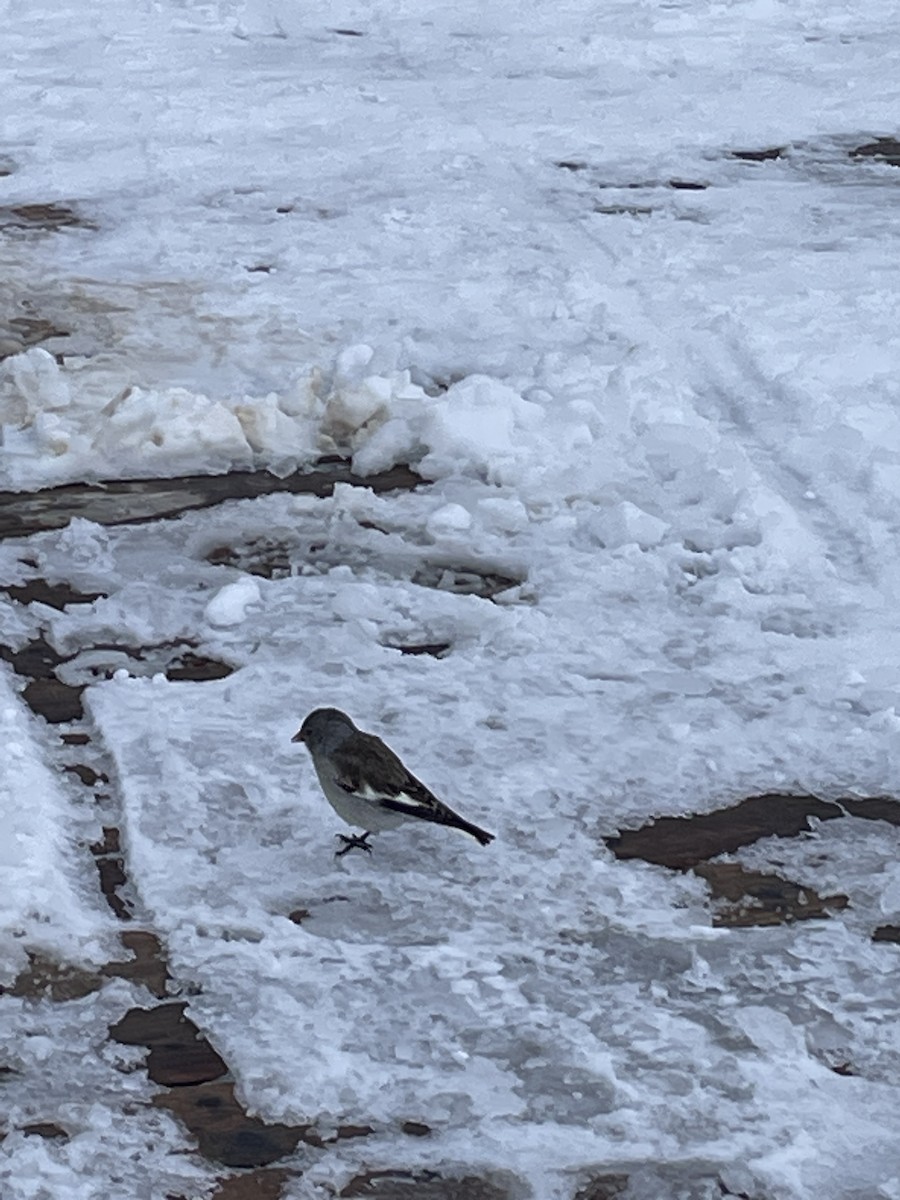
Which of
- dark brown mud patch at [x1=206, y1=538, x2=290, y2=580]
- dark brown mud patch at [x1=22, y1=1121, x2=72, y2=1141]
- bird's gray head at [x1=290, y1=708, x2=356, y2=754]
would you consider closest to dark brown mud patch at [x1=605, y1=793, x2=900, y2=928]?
bird's gray head at [x1=290, y1=708, x2=356, y2=754]

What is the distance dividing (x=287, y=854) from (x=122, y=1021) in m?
0.58

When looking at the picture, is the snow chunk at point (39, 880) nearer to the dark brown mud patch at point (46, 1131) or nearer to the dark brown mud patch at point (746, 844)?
the dark brown mud patch at point (46, 1131)

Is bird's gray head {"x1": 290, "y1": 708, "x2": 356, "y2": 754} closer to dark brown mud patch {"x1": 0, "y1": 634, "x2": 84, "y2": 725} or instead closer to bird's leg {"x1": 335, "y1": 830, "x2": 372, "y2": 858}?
bird's leg {"x1": 335, "y1": 830, "x2": 372, "y2": 858}

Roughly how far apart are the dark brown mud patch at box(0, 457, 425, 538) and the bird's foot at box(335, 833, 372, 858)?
1777mm

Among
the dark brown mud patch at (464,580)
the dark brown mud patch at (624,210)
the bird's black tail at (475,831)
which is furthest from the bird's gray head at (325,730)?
the dark brown mud patch at (624,210)

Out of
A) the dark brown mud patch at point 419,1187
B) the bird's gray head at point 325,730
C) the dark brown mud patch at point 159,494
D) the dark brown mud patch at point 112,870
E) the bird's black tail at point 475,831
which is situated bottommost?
the dark brown mud patch at point 159,494

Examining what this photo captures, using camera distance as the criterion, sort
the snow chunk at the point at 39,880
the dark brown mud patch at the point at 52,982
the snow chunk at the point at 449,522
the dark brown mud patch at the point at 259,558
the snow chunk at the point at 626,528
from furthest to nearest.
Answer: the snow chunk at the point at 449,522 < the snow chunk at the point at 626,528 < the dark brown mud patch at the point at 259,558 < the snow chunk at the point at 39,880 < the dark brown mud patch at the point at 52,982

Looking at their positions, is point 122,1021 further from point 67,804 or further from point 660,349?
point 660,349

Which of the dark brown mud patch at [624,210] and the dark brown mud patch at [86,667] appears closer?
the dark brown mud patch at [86,667]

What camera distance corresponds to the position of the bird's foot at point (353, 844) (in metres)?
3.81

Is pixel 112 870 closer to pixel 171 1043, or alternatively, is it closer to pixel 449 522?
pixel 171 1043

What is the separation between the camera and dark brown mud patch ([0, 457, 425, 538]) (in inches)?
211

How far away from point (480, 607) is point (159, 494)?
1.19 metres

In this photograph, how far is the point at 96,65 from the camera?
10.2m
